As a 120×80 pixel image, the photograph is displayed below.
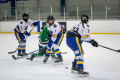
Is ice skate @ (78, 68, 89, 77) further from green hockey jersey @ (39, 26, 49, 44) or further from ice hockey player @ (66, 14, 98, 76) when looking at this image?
green hockey jersey @ (39, 26, 49, 44)

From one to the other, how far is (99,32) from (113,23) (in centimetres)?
86

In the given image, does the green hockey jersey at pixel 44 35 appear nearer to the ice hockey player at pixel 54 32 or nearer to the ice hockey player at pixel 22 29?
the ice hockey player at pixel 54 32

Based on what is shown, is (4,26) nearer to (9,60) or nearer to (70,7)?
(70,7)

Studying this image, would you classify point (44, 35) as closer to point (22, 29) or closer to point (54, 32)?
point (54, 32)

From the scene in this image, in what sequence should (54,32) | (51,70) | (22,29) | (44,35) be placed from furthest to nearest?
1. (22,29)
2. (44,35)
3. (54,32)
4. (51,70)

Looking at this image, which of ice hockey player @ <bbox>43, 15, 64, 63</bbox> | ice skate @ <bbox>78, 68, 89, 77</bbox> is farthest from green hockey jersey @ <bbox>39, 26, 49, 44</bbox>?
ice skate @ <bbox>78, 68, 89, 77</bbox>

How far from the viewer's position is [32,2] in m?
18.1

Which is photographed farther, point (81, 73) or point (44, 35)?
point (44, 35)

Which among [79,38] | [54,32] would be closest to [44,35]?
[54,32]

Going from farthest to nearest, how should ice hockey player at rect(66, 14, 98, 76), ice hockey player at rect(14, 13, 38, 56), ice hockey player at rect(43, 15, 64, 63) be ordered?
ice hockey player at rect(14, 13, 38, 56) < ice hockey player at rect(43, 15, 64, 63) < ice hockey player at rect(66, 14, 98, 76)

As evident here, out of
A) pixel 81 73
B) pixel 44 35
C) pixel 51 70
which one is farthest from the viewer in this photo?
pixel 44 35

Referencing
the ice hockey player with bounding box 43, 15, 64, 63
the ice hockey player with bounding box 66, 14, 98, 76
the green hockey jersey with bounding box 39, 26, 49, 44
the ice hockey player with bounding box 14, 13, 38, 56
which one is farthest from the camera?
the ice hockey player with bounding box 14, 13, 38, 56

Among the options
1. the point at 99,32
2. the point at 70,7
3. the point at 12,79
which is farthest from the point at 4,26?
the point at 12,79

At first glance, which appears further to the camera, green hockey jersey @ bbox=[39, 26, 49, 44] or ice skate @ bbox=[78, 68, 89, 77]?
green hockey jersey @ bbox=[39, 26, 49, 44]
